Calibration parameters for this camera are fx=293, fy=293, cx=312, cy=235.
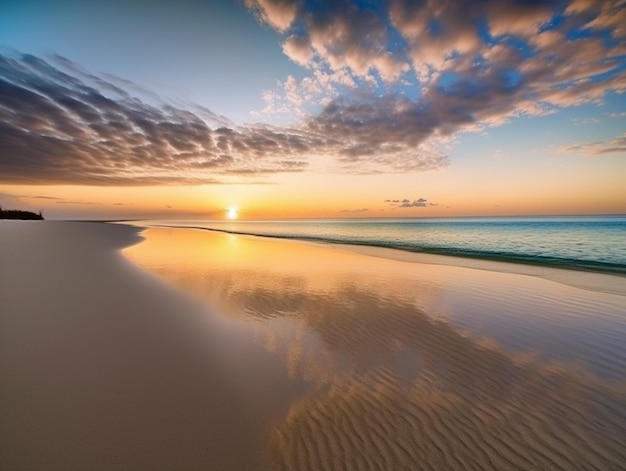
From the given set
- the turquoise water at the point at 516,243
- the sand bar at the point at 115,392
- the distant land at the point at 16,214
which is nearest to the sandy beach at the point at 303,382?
the sand bar at the point at 115,392

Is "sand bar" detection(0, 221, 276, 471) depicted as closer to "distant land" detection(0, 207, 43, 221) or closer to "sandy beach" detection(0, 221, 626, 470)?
"sandy beach" detection(0, 221, 626, 470)

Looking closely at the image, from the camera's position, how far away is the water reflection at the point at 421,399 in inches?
147

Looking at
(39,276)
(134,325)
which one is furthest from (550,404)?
(39,276)

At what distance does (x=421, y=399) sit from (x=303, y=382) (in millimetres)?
2000

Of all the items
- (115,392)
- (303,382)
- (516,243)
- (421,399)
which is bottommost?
(516,243)

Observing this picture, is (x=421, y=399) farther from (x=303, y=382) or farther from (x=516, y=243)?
(x=516, y=243)

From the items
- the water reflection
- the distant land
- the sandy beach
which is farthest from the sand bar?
the distant land

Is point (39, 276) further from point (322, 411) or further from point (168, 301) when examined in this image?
point (322, 411)

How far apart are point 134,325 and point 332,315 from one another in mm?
5368

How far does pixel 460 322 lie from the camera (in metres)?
8.58

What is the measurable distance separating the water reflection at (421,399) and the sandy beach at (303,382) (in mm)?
27

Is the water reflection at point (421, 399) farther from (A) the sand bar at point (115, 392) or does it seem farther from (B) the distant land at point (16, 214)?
(B) the distant land at point (16, 214)

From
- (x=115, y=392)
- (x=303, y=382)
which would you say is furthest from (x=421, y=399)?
(x=115, y=392)

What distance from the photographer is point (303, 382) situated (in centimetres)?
522
